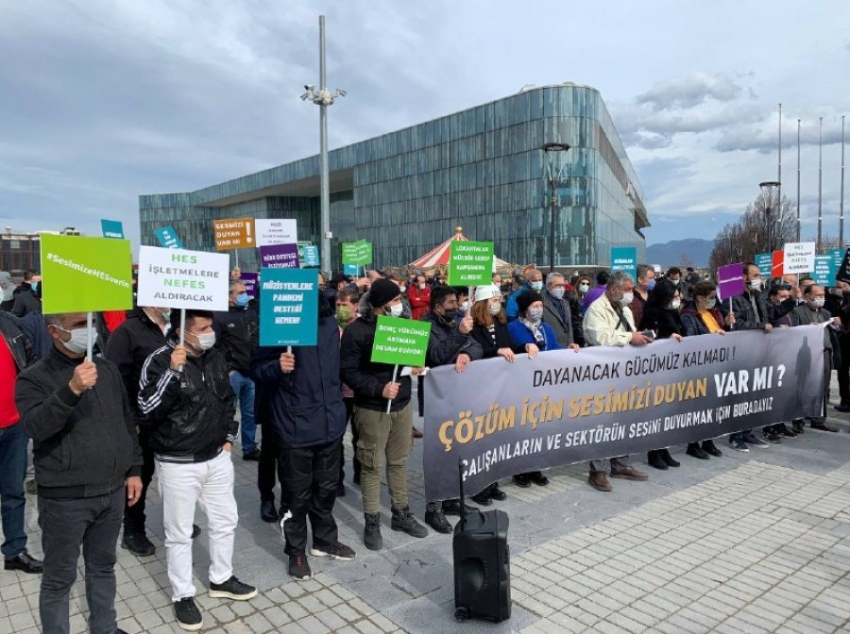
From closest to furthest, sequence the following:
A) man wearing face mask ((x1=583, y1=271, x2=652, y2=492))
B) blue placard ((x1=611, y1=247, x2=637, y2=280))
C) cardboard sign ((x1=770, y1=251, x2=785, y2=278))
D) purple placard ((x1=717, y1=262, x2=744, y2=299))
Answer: man wearing face mask ((x1=583, y1=271, x2=652, y2=492)) < purple placard ((x1=717, y1=262, x2=744, y2=299)) < blue placard ((x1=611, y1=247, x2=637, y2=280)) < cardboard sign ((x1=770, y1=251, x2=785, y2=278))

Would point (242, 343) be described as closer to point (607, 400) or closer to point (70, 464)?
point (70, 464)

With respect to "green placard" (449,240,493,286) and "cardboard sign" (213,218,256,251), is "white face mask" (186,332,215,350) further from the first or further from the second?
"cardboard sign" (213,218,256,251)

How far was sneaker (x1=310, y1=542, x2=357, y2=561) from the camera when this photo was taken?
172 inches

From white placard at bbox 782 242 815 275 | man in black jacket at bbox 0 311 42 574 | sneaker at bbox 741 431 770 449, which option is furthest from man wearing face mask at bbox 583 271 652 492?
white placard at bbox 782 242 815 275

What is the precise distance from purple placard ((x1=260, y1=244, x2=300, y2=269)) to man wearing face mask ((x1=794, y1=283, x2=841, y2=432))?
6593 mm

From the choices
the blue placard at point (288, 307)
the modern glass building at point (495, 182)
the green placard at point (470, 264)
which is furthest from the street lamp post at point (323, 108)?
the modern glass building at point (495, 182)

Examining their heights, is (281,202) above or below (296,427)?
above

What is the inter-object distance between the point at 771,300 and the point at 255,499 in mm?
7703

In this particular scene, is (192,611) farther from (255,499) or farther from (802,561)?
(802,561)

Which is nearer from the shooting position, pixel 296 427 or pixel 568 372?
pixel 296 427

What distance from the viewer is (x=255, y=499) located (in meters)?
5.63

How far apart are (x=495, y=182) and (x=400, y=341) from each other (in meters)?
47.6

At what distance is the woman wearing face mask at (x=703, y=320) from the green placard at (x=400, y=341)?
3662 millimetres

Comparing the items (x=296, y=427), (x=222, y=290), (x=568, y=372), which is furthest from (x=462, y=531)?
(x=568, y=372)
